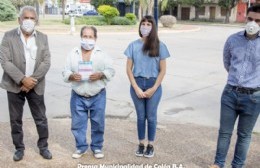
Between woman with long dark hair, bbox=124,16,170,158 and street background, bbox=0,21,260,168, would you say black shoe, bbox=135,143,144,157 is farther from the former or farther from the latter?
woman with long dark hair, bbox=124,16,170,158

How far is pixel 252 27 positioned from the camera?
3768mm

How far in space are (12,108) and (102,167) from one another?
1225 mm

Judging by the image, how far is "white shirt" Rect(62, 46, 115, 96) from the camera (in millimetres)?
4418

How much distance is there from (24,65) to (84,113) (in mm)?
889

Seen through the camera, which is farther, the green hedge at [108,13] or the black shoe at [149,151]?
the green hedge at [108,13]

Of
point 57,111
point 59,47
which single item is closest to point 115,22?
point 59,47

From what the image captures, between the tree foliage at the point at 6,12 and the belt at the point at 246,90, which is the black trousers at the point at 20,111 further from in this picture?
the tree foliage at the point at 6,12

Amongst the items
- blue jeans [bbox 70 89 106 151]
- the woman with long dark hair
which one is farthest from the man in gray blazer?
the woman with long dark hair

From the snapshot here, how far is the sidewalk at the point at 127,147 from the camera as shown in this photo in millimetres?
4586

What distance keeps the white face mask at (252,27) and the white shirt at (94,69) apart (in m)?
1.56

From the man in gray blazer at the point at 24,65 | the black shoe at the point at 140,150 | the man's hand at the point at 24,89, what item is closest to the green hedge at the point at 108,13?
the black shoe at the point at 140,150

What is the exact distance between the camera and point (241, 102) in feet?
12.9

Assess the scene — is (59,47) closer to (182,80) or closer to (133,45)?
(182,80)

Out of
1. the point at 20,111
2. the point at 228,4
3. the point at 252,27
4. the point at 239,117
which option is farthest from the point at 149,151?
the point at 228,4
